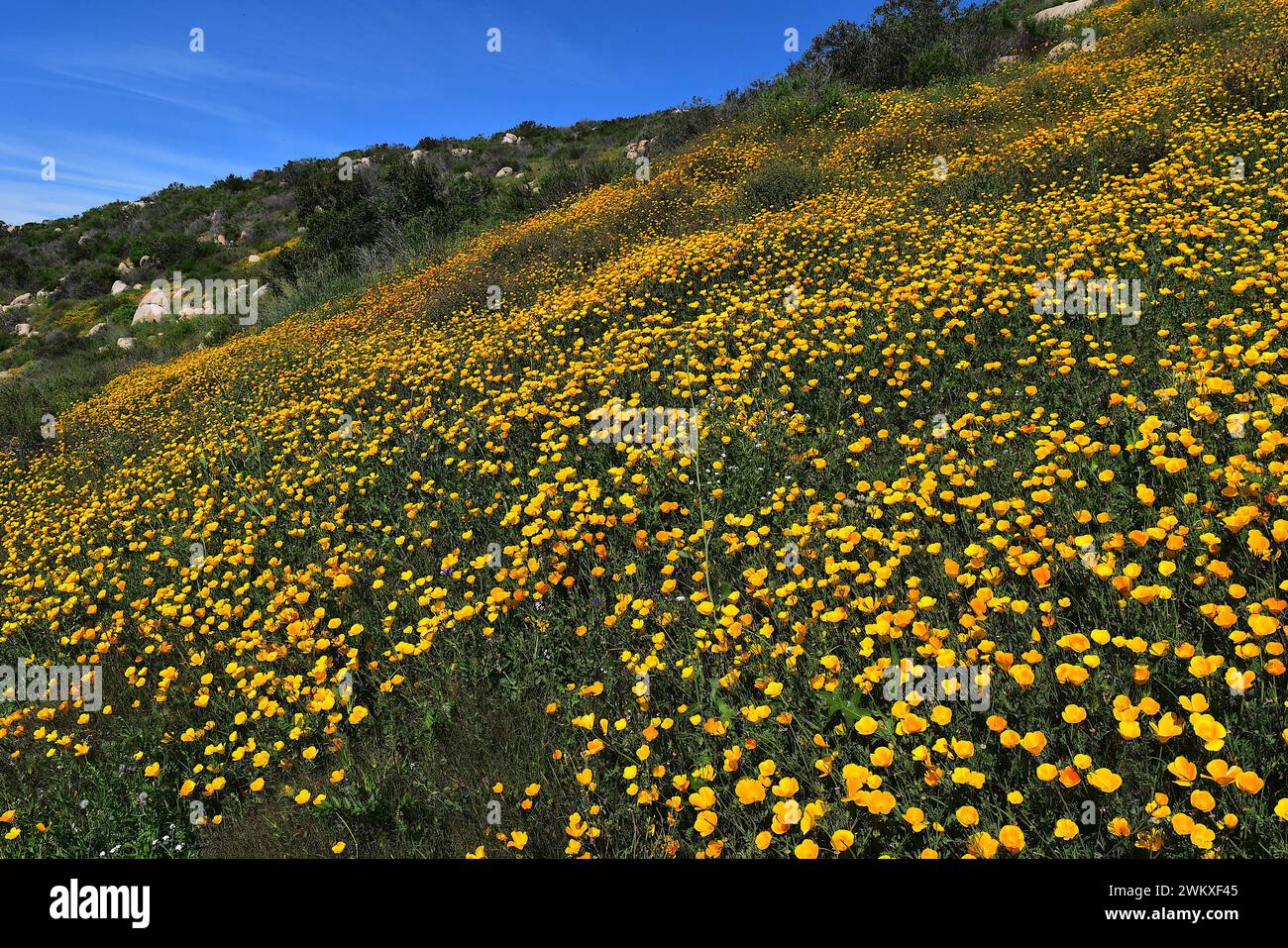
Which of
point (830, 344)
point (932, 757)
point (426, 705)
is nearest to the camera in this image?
point (932, 757)

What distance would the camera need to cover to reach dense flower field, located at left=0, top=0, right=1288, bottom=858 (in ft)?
7.80

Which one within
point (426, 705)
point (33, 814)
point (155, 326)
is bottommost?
point (33, 814)

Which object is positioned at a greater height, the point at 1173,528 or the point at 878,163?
the point at 878,163

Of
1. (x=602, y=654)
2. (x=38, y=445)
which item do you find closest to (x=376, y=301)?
(x=38, y=445)

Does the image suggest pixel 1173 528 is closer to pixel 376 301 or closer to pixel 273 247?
pixel 376 301

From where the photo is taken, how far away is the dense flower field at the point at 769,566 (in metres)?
2.38

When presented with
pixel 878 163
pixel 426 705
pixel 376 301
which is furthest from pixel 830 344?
pixel 376 301

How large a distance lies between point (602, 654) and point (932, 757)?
5.71 ft

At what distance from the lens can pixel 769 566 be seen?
Result: 12.0 ft

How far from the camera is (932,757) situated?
240 cm

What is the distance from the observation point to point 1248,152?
23.7 feet
